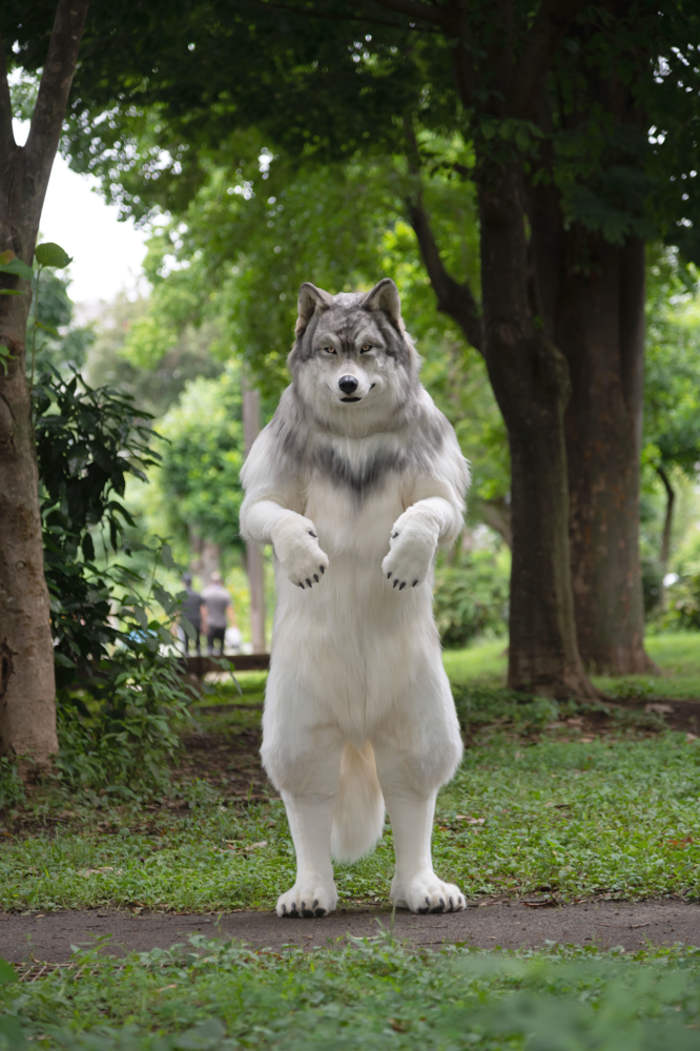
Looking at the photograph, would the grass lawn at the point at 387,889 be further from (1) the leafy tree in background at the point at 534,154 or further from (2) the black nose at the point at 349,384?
(1) the leafy tree in background at the point at 534,154

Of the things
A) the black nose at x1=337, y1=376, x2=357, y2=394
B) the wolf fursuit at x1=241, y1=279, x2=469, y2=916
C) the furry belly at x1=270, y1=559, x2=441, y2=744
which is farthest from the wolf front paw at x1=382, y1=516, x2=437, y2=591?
the black nose at x1=337, y1=376, x2=357, y2=394

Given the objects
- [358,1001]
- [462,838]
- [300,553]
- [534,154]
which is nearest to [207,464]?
[534,154]

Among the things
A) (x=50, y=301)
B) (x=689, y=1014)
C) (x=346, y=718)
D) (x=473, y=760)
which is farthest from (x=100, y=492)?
(x=50, y=301)

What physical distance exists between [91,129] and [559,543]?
249 inches

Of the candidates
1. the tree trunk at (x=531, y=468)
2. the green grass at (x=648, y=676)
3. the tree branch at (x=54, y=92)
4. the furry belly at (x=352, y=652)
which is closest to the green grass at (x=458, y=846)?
the furry belly at (x=352, y=652)

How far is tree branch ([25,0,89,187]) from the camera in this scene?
23.9ft

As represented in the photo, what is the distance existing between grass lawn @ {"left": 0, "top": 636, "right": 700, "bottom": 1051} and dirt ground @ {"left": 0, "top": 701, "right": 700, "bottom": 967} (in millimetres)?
197

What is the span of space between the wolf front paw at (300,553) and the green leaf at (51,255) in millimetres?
3136

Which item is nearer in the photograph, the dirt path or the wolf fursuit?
the dirt path

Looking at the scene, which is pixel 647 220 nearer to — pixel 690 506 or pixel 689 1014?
pixel 689 1014

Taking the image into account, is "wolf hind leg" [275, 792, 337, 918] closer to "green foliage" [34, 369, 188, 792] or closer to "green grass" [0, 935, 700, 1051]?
"green grass" [0, 935, 700, 1051]

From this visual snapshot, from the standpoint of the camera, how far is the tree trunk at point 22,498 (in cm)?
706

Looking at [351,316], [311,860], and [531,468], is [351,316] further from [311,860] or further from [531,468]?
[531,468]

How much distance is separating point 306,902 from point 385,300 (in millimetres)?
2293
